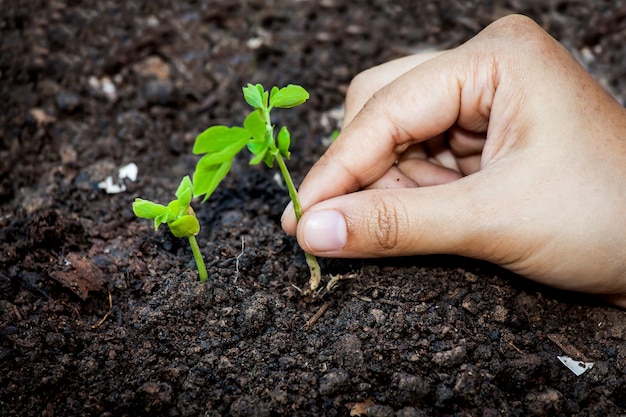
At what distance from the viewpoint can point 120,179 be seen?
2379 mm

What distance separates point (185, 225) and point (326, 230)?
1.27ft

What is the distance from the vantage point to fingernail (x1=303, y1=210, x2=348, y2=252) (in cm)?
163

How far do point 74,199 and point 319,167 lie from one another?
102 centimetres

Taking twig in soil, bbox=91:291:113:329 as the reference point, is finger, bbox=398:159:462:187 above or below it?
above

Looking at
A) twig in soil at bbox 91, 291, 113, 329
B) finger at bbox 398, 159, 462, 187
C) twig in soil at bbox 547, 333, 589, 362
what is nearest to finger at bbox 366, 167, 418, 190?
finger at bbox 398, 159, 462, 187

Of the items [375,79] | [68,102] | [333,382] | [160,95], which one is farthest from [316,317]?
[68,102]

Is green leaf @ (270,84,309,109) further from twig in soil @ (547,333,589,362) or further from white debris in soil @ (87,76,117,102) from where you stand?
white debris in soil @ (87,76,117,102)

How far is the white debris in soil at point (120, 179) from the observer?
2330mm

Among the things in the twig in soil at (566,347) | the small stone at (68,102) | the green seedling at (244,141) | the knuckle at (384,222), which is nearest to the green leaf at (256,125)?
the green seedling at (244,141)

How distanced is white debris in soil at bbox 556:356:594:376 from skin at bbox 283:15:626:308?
0.20m

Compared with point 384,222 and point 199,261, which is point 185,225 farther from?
point 384,222

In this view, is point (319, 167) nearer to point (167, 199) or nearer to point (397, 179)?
point (397, 179)

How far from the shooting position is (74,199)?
228 cm

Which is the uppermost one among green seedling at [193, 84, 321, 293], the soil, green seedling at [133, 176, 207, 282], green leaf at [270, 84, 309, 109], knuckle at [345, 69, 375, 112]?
green leaf at [270, 84, 309, 109]
